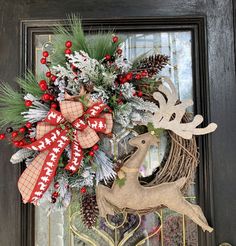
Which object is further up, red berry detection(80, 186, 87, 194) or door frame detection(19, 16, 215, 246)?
door frame detection(19, 16, 215, 246)

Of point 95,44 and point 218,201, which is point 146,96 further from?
point 218,201

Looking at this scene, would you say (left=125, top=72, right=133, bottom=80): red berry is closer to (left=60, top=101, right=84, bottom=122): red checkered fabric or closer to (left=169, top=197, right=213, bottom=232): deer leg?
(left=60, top=101, right=84, bottom=122): red checkered fabric

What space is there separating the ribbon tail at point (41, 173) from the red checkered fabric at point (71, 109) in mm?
46

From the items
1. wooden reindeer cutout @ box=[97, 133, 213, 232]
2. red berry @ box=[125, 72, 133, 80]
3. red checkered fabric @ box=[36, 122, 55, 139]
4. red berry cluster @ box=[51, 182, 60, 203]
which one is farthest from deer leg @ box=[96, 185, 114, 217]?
red berry @ box=[125, 72, 133, 80]

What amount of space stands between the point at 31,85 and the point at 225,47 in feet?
2.10

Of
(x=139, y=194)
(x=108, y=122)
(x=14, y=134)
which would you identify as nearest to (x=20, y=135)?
(x=14, y=134)

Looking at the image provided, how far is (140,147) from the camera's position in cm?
104

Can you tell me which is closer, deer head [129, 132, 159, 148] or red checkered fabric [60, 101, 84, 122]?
red checkered fabric [60, 101, 84, 122]

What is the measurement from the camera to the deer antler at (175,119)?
104 centimetres

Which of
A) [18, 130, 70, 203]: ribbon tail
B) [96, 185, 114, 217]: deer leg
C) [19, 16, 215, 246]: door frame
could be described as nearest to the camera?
[18, 130, 70, 203]: ribbon tail

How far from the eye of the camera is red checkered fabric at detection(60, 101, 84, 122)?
3.02ft

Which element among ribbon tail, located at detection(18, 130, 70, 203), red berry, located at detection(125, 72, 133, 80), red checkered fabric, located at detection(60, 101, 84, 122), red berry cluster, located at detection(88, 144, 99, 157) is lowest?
ribbon tail, located at detection(18, 130, 70, 203)

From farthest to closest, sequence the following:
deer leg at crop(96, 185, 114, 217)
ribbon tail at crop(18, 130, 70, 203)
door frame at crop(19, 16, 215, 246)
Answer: door frame at crop(19, 16, 215, 246), deer leg at crop(96, 185, 114, 217), ribbon tail at crop(18, 130, 70, 203)

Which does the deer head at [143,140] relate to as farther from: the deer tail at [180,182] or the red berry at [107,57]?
the red berry at [107,57]
